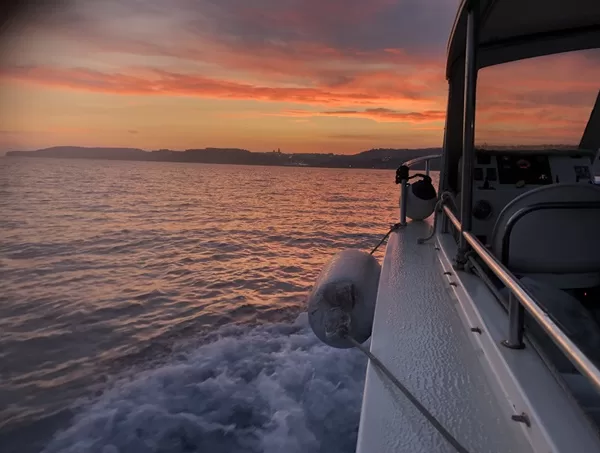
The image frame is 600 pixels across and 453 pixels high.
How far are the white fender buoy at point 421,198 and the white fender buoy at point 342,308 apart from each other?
264cm

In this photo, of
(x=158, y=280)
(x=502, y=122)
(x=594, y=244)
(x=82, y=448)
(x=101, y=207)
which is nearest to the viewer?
(x=594, y=244)

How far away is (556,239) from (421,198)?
3.51m

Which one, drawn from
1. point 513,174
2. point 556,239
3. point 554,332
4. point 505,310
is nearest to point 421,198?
point 513,174

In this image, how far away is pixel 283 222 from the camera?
62.1 ft

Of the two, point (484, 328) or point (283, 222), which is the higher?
point (484, 328)

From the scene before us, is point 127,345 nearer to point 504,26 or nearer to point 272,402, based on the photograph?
point 272,402

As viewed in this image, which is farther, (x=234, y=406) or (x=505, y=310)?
(x=234, y=406)

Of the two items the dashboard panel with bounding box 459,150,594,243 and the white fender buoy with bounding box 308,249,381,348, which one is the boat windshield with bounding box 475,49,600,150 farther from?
the white fender buoy with bounding box 308,249,381,348

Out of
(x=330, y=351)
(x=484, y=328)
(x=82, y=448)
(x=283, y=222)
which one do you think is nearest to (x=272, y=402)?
(x=330, y=351)

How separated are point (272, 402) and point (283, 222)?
14.7 m

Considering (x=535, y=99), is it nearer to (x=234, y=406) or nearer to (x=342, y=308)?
(x=342, y=308)

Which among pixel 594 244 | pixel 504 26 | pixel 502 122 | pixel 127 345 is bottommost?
pixel 127 345

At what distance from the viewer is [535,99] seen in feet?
16.5

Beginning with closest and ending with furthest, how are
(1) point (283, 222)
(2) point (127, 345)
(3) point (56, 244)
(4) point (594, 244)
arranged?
(4) point (594, 244)
(2) point (127, 345)
(3) point (56, 244)
(1) point (283, 222)
